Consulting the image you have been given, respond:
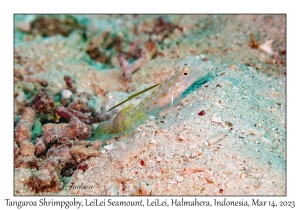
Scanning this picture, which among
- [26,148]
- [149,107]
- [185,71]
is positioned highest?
[185,71]

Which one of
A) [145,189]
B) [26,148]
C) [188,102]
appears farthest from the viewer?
[188,102]

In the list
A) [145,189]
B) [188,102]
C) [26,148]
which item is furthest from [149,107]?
[26,148]

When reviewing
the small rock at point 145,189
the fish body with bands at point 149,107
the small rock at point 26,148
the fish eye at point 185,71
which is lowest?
the small rock at point 145,189

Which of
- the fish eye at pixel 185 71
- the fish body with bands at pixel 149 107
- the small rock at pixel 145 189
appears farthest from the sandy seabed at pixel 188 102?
the fish eye at pixel 185 71

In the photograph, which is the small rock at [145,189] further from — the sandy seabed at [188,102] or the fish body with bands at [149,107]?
the fish body with bands at [149,107]

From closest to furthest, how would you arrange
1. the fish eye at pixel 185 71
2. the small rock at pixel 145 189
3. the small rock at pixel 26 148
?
the small rock at pixel 145 189 < the small rock at pixel 26 148 < the fish eye at pixel 185 71

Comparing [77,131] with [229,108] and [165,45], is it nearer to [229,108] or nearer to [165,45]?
[229,108]

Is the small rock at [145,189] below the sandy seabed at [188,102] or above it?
below

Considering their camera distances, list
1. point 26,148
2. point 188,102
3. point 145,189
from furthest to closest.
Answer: point 188,102 → point 26,148 → point 145,189

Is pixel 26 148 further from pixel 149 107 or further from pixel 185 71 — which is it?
pixel 185 71

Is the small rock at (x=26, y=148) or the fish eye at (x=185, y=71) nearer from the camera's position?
the small rock at (x=26, y=148)

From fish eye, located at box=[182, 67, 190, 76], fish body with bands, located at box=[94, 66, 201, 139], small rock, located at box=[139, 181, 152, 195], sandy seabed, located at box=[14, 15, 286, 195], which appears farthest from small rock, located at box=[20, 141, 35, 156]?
fish eye, located at box=[182, 67, 190, 76]
